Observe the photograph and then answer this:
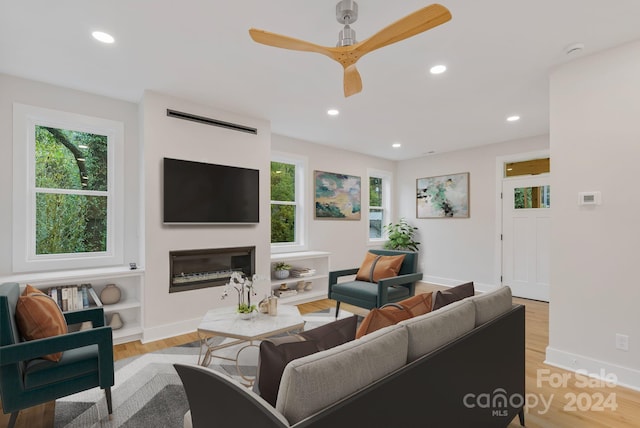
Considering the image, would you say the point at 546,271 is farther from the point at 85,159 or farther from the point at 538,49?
the point at 85,159

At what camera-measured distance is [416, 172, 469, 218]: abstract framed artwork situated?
5.82 m

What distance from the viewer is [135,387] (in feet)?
7.78

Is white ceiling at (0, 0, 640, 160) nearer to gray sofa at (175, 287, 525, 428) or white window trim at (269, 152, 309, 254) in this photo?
white window trim at (269, 152, 309, 254)

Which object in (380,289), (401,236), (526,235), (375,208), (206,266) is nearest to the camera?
(380,289)

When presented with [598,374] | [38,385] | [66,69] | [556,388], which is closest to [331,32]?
[66,69]

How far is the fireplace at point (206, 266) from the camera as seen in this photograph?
3.54m

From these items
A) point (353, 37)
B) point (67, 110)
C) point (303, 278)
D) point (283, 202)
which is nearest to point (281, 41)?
point (353, 37)

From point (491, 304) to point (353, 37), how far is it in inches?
69.1

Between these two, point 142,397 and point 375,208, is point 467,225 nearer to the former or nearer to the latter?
point 375,208

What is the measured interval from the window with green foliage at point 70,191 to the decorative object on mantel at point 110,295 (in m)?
0.49

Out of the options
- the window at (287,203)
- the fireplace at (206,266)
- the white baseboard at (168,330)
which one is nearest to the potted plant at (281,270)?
the window at (287,203)

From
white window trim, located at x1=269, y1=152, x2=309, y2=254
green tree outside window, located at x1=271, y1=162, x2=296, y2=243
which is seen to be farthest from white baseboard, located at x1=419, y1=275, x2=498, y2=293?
green tree outside window, located at x1=271, y1=162, x2=296, y2=243

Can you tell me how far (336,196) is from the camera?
5.71 metres

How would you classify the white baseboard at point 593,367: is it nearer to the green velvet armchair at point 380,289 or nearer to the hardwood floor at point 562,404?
the hardwood floor at point 562,404
